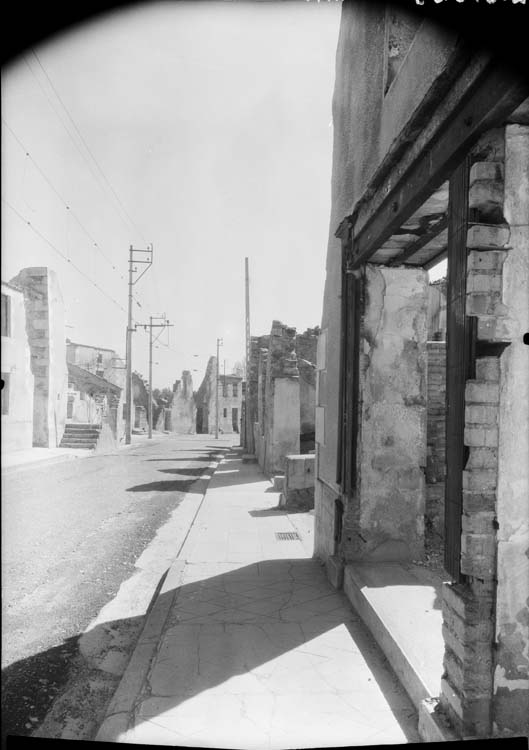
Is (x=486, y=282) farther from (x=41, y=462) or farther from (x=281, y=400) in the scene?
(x=41, y=462)

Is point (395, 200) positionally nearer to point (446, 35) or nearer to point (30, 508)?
point (446, 35)

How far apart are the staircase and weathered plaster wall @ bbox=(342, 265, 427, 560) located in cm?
1599

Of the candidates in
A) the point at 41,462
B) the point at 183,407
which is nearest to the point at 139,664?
the point at 41,462

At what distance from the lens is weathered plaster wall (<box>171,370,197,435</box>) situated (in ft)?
168

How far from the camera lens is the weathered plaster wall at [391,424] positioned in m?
5.09

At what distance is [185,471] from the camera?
1518 cm

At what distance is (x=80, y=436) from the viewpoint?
1992 cm

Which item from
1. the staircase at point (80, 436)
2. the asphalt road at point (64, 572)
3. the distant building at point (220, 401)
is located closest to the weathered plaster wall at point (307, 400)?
the asphalt road at point (64, 572)

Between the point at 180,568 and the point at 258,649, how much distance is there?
2.05 metres

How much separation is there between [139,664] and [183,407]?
48567mm

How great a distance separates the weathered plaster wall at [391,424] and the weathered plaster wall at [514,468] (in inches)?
108

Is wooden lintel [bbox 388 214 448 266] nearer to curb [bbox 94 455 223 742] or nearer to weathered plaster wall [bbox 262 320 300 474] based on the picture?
curb [bbox 94 455 223 742]

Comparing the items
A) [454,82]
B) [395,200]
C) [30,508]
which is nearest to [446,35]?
[454,82]

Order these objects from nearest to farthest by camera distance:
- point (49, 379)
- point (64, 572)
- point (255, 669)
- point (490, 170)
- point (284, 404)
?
1. point (490, 170)
2. point (255, 669)
3. point (64, 572)
4. point (284, 404)
5. point (49, 379)
